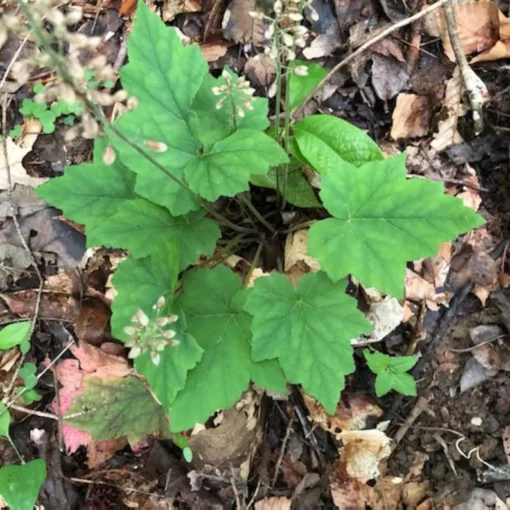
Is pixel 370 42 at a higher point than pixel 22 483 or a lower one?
higher

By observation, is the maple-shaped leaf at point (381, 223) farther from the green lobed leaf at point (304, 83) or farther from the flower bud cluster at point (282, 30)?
the green lobed leaf at point (304, 83)

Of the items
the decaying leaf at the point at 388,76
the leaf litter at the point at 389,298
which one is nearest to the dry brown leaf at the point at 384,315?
the leaf litter at the point at 389,298

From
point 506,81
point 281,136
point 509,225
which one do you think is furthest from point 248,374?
point 506,81

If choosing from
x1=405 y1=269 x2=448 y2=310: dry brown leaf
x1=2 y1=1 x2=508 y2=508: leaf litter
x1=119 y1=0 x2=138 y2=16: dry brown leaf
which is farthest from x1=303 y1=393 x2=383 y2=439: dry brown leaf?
x1=119 y1=0 x2=138 y2=16: dry brown leaf

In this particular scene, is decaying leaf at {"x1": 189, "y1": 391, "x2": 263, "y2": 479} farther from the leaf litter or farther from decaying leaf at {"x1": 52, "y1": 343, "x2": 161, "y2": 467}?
decaying leaf at {"x1": 52, "y1": 343, "x2": 161, "y2": 467}

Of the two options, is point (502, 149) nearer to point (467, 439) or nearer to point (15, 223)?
point (467, 439)

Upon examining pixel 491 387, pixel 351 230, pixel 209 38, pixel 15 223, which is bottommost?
pixel 491 387

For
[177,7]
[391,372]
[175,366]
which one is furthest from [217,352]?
[177,7]

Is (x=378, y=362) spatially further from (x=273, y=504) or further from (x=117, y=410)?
(x=117, y=410)
